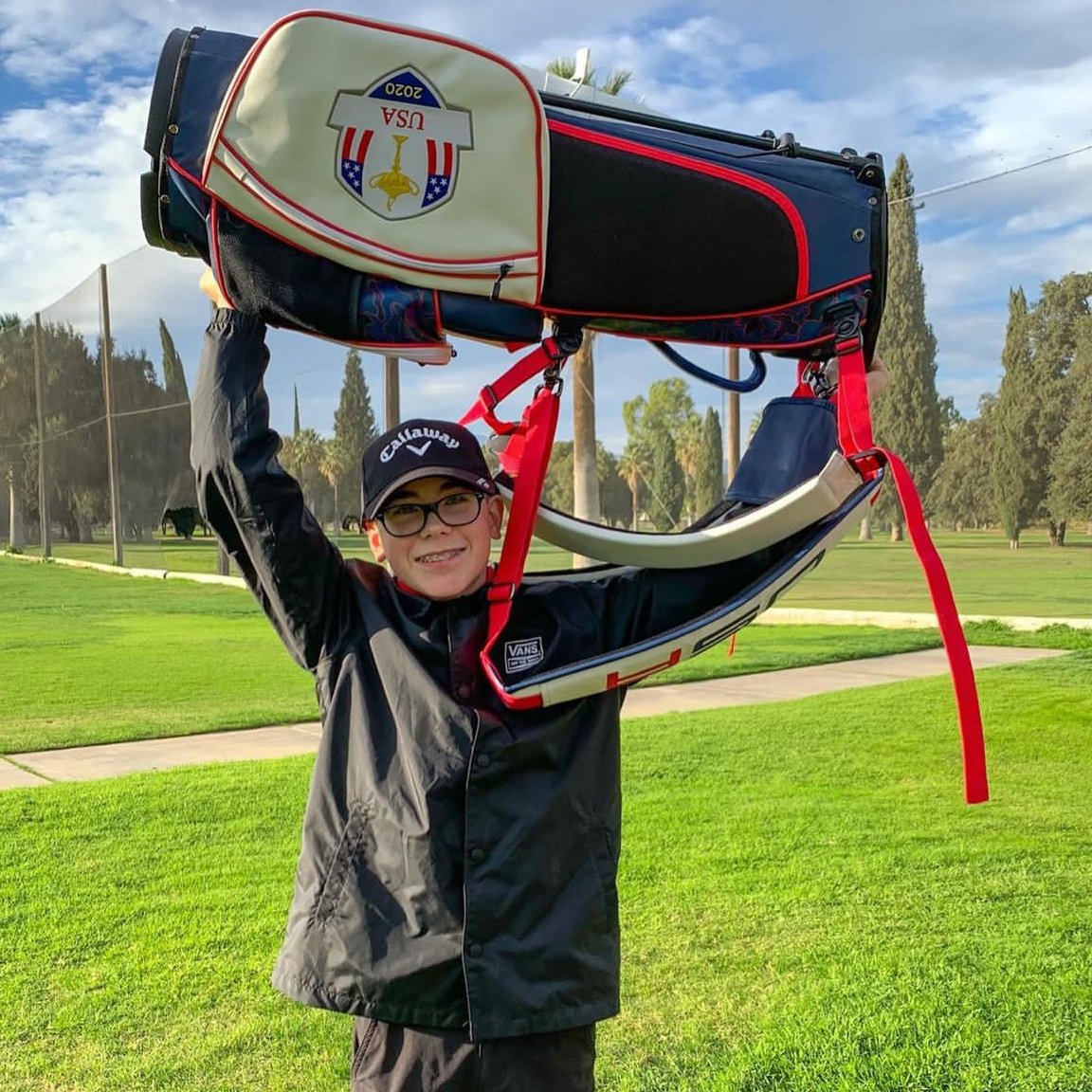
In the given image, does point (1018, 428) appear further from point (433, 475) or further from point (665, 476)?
point (433, 475)

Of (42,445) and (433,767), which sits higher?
(42,445)

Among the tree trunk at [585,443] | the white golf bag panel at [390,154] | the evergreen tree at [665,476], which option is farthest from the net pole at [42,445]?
the white golf bag panel at [390,154]

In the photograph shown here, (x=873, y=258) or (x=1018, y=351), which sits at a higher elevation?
(x=1018, y=351)

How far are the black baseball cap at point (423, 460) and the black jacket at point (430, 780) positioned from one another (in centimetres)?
13

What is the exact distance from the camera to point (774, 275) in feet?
6.27

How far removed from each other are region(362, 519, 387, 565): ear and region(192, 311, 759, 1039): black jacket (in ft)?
0.27

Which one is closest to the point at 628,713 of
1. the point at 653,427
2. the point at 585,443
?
the point at 585,443

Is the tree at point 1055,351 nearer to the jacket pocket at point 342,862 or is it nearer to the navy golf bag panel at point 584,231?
the navy golf bag panel at point 584,231

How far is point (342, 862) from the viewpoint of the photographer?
6.38 feet

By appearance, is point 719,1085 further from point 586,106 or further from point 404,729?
point 586,106

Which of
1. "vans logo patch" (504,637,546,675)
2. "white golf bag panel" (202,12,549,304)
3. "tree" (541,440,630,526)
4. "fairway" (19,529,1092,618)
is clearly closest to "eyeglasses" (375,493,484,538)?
"vans logo patch" (504,637,546,675)

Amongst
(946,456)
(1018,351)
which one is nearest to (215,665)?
(1018,351)

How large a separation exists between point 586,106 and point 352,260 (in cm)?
45

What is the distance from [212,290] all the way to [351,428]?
1877 centimetres
